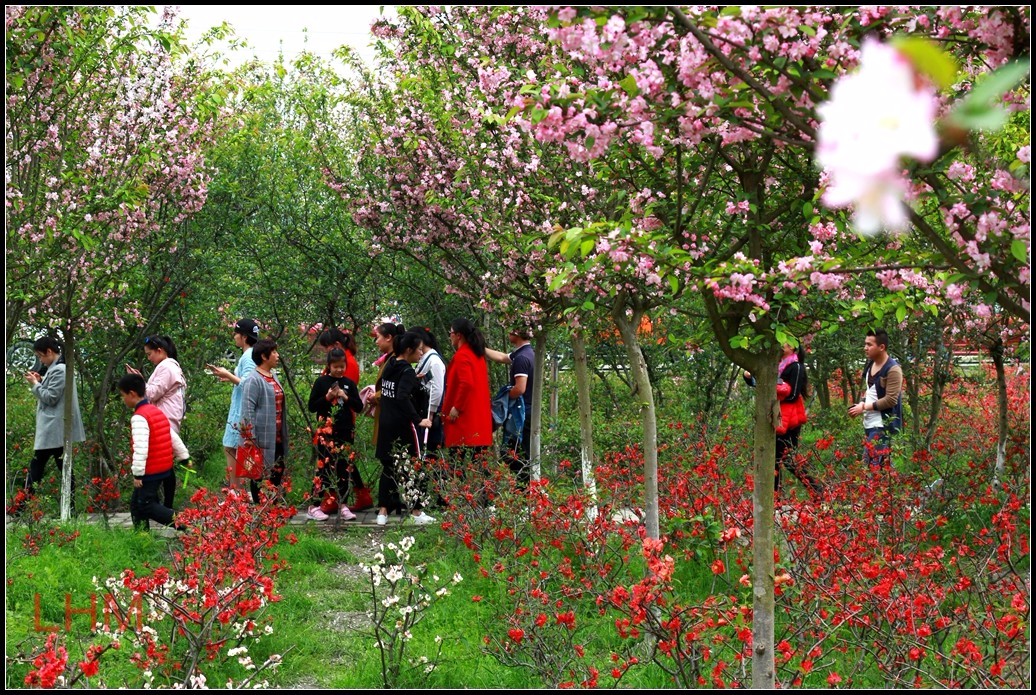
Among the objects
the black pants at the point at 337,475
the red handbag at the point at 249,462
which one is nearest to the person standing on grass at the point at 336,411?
the black pants at the point at 337,475

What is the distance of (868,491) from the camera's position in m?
5.54

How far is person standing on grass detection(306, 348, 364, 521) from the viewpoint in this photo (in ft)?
25.2

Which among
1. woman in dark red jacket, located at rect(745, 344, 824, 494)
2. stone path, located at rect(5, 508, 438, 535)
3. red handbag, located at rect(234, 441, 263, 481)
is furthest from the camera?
woman in dark red jacket, located at rect(745, 344, 824, 494)

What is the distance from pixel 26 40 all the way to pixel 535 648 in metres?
4.19

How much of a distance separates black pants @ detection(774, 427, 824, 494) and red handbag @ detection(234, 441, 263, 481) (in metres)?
3.73

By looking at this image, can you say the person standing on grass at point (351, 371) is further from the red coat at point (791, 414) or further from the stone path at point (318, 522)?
the red coat at point (791, 414)

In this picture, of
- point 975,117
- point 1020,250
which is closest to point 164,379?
point 1020,250

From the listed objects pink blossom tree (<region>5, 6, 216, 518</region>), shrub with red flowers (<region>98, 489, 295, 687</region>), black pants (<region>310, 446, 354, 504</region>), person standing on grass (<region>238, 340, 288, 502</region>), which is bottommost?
shrub with red flowers (<region>98, 489, 295, 687</region>)

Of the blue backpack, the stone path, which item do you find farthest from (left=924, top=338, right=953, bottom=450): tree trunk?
the stone path

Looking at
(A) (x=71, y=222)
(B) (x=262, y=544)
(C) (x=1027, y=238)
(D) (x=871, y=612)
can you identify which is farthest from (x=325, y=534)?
(C) (x=1027, y=238)

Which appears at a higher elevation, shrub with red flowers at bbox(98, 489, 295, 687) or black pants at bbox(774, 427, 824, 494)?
black pants at bbox(774, 427, 824, 494)

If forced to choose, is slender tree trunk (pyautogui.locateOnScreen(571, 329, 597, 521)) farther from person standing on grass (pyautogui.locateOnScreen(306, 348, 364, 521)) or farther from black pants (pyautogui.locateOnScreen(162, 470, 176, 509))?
black pants (pyautogui.locateOnScreen(162, 470, 176, 509))

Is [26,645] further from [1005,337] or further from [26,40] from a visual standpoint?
[1005,337]

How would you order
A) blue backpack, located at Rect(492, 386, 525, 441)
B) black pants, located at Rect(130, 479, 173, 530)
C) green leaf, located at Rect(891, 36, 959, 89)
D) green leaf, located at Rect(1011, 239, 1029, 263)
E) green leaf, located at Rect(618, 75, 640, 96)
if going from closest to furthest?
green leaf, located at Rect(891, 36, 959, 89) < green leaf, located at Rect(1011, 239, 1029, 263) < green leaf, located at Rect(618, 75, 640, 96) < black pants, located at Rect(130, 479, 173, 530) < blue backpack, located at Rect(492, 386, 525, 441)
